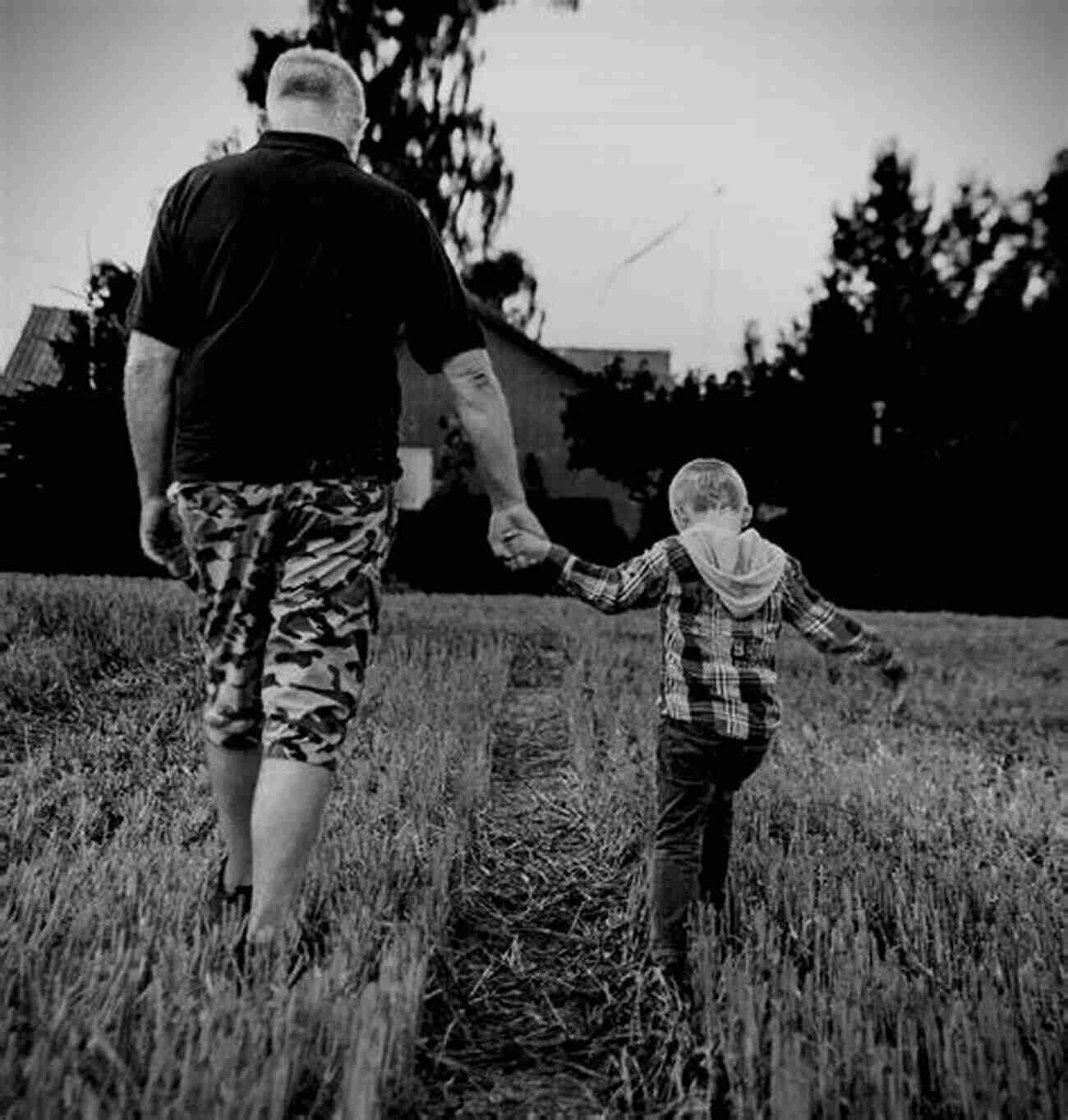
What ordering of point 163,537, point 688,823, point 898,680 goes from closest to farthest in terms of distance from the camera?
point 163,537 < point 688,823 < point 898,680

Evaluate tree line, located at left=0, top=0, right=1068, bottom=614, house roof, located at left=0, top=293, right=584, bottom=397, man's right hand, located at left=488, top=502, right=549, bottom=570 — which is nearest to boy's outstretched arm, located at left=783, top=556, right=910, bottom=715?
man's right hand, located at left=488, top=502, right=549, bottom=570

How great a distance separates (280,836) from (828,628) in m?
1.70

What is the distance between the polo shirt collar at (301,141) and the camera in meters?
2.59

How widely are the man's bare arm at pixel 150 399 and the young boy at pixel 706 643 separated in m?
0.93

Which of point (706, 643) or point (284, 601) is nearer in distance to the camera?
point (284, 601)

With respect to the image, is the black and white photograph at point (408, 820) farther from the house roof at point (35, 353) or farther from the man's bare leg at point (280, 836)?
the house roof at point (35, 353)

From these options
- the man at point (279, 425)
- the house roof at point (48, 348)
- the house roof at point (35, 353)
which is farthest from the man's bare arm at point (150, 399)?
the house roof at point (35, 353)

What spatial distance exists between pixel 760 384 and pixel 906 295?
4.66 metres

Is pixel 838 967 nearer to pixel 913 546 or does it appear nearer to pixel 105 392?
pixel 105 392

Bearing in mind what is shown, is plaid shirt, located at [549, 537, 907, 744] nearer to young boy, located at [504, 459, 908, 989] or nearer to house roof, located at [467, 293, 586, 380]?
young boy, located at [504, 459, 908, 989]

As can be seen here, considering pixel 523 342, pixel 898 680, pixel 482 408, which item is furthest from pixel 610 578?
pixel 523 342

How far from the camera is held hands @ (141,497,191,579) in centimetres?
263

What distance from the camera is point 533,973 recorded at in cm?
271

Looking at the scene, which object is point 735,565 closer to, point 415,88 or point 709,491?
point 709,491
